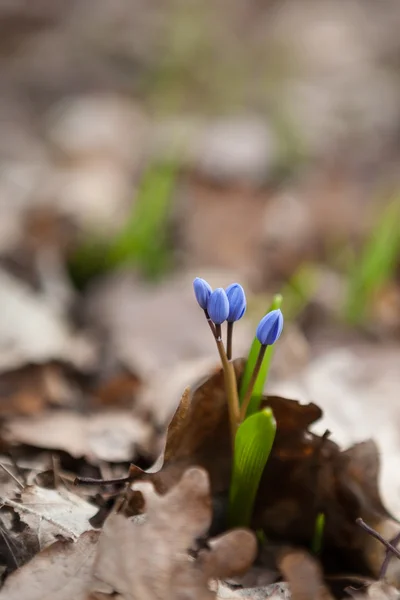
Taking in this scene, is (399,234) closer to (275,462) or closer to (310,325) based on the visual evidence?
(310,325)

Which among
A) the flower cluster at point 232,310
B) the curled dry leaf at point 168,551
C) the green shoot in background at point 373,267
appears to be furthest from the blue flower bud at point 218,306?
the green shoot in background at point 373,267

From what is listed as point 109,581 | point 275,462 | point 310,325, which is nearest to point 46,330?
point 310,325

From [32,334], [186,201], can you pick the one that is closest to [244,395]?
[32,334]

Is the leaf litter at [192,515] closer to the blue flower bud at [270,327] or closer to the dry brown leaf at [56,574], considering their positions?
the dry brown leaf at [56,574]

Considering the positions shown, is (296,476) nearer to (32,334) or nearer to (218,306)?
(218,306)

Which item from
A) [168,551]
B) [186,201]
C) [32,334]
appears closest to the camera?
[168,551]

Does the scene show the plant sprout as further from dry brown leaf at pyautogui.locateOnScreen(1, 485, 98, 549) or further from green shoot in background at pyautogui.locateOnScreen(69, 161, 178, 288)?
green shoot in background at pyautogui.locateOnScreen(69, 161, 178, 288)

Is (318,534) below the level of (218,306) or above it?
below

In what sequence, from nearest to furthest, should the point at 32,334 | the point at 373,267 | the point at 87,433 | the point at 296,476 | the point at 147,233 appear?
the point at 296,476
the point at 87,433
the point at 32,334
the point at 373,267
the point at 147,233
